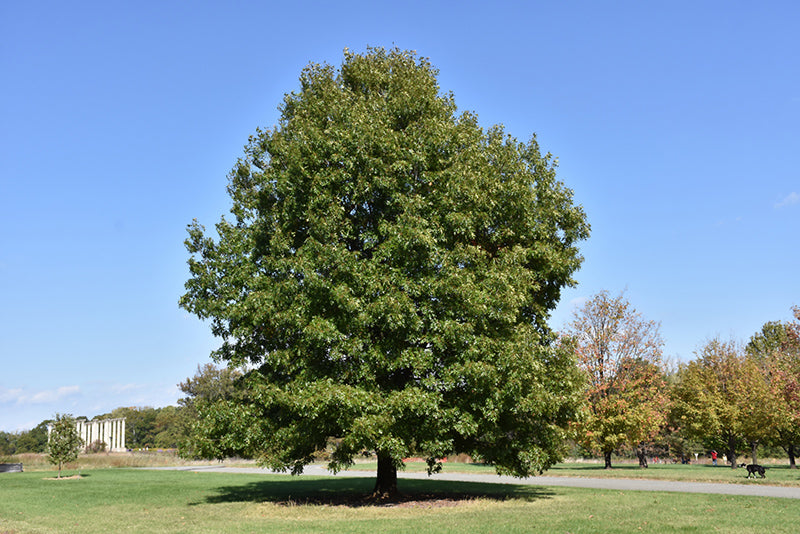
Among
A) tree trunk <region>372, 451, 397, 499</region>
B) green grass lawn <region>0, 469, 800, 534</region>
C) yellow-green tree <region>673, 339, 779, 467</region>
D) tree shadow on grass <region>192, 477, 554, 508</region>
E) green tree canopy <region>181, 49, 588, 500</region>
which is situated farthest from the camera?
yellow-green tree <region>673, 339, 779, 467</region>

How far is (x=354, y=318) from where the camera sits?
57.8 ft

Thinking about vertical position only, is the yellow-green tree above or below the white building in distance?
above

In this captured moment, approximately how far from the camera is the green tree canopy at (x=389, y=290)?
17.8 meters

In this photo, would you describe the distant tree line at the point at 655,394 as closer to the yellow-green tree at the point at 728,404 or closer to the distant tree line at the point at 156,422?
the yellow-green tree at the point at 728,404

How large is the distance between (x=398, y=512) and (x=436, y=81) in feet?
54.3

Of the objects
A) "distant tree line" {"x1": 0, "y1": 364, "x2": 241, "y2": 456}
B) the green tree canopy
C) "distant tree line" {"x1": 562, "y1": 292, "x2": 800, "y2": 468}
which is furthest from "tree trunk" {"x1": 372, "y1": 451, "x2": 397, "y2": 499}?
"distant tree line" {"x1": 0, "y1": 364, "x2": 241, "y2": 456}

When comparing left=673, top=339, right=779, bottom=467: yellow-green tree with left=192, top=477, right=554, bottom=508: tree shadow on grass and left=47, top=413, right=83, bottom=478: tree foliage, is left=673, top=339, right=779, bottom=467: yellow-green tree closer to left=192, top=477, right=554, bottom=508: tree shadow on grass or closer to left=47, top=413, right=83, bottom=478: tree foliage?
left=192, top=477, right=554, bottom=508: tree shadow on grass

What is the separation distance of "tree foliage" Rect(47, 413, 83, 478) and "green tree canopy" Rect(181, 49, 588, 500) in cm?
2236

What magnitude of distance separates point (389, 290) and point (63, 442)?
101 feet

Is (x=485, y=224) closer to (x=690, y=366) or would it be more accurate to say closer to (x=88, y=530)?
(x=88, y=530)

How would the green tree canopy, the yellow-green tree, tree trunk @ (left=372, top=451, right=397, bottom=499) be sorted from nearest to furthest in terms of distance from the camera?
the green tree canopy
tree trunk @ (left=372, top=451, right=397, bottom=499)
the yellow-green tree

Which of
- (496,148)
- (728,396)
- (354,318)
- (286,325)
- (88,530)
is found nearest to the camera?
(88,530)

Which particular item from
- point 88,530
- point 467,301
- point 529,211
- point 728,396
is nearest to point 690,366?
point 728,396

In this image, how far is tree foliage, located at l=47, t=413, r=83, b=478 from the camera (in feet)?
123
